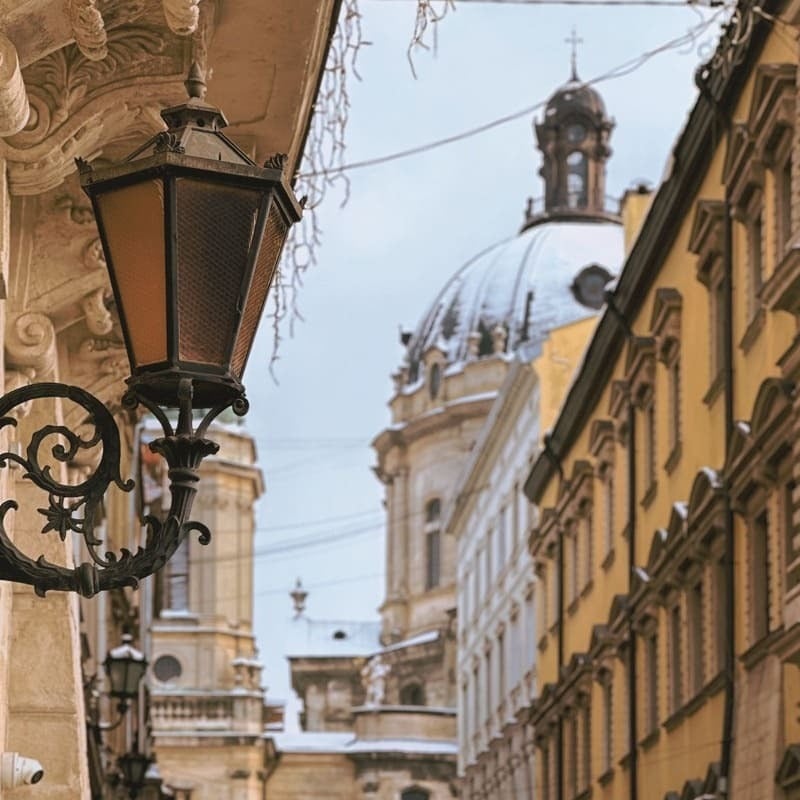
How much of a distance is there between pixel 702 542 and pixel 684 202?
3.91 meters

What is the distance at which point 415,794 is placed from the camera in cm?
7225

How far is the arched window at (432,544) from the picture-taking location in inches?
3275

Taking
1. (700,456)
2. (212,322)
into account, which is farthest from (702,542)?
(212,322)

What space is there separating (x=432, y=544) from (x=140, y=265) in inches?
3094

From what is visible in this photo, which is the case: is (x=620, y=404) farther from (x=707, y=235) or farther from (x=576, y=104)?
(x=576, y=104)

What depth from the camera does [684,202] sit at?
24297 millimetres

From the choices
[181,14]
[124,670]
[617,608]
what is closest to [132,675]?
[124,670]

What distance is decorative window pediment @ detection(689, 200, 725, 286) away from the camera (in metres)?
21.7

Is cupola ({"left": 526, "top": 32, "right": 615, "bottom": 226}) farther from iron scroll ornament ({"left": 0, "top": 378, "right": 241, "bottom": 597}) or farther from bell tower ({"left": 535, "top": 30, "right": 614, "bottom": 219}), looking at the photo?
iron scroll ornament ({"left": 0, "top": 378, "right": 241, "bottom": 597})

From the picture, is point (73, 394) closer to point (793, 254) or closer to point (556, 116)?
point (793, 254)

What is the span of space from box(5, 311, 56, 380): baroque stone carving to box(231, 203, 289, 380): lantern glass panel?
3.04 m

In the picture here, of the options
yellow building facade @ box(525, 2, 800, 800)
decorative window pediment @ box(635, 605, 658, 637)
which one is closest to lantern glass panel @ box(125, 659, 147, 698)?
yellow building facade @ box(525, 2, 800, 800)

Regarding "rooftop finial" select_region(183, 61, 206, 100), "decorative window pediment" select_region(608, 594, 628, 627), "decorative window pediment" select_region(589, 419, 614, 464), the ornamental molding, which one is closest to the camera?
"rooftop finial" select_region(183, 61, 206, 100)

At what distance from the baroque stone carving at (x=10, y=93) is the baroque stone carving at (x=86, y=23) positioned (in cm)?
23
